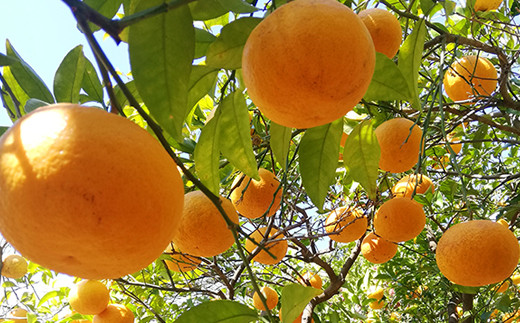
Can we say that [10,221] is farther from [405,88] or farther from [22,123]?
[405,88]

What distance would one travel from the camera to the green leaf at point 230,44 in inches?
30.5

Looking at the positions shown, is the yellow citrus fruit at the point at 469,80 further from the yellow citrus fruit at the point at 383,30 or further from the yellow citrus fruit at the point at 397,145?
the yellow citrus fruit at the point at 383,30

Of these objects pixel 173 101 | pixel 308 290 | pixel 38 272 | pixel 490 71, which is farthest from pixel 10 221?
pixel 38 272

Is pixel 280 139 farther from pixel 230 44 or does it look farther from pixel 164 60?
pixel 164 60

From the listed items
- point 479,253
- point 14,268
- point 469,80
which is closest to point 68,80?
point 479,253

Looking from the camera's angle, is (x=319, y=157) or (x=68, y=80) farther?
(x=319, y=157)

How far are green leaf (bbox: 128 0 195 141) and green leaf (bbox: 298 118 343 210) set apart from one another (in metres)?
0.47

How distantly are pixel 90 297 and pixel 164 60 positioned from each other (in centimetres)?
168

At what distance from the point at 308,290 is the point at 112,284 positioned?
250cm

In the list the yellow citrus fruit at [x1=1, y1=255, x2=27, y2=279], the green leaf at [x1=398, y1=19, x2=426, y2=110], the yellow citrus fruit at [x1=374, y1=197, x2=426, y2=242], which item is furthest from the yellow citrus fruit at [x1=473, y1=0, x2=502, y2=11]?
the yellow citrus fruit at [x1=1, y1=255, x2=27, y2=279]

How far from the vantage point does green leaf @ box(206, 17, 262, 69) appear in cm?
78

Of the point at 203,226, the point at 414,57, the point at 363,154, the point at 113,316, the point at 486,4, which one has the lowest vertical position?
the point at 113,316

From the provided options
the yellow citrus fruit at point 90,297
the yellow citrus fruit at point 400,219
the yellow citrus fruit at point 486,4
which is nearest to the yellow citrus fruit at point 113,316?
the yellow citrus fruit at point 90,297

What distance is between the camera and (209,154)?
1.00 meters
